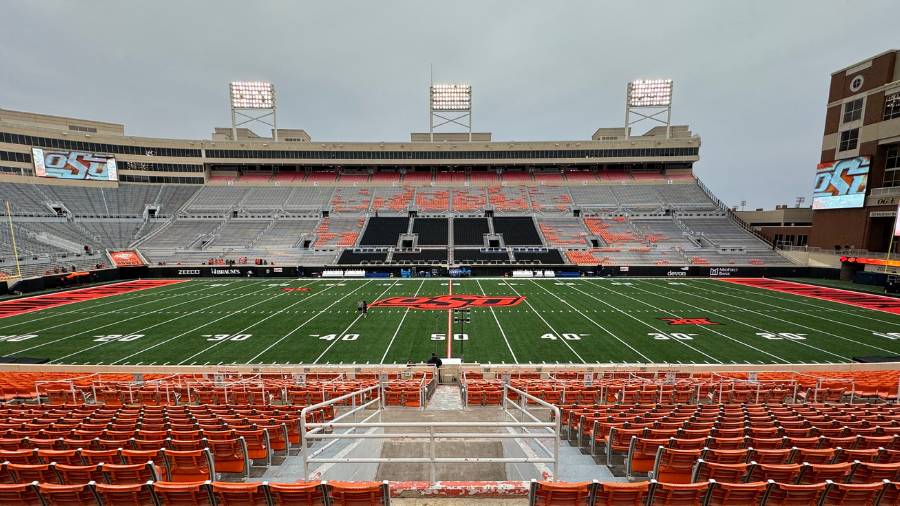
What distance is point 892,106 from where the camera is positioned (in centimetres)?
3625

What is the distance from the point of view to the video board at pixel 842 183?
38.1 metres

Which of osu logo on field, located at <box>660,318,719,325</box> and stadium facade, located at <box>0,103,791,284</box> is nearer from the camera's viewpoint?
osu logo on field, located at <box>660,318,719,325</box>

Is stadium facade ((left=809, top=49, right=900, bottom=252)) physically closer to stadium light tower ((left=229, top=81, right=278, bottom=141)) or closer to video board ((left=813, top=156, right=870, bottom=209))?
video board ((left=813, top=156, right=870, bottom=209))

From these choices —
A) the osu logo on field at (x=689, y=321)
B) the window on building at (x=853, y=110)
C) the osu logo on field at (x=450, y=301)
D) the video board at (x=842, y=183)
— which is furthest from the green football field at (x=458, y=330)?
the window on building at (x=853, y=110)

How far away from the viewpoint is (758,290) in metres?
32.5

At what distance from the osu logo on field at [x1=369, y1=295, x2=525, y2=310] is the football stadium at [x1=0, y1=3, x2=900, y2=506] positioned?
0.44 m

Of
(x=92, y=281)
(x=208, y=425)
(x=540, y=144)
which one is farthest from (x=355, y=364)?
(x=540, y=144)

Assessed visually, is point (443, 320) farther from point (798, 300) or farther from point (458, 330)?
point (798, 300)

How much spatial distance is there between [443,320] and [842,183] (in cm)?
4841

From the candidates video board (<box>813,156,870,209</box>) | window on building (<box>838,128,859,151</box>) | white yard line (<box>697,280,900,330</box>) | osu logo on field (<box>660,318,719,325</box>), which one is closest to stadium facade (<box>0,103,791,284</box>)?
white yard line (<box>697,280,900,330</box>)

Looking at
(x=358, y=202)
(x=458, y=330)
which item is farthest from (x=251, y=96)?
(x=458, y=330)

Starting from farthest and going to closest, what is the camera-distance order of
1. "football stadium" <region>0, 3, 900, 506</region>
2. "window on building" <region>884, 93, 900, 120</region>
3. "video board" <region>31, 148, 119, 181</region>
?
"video board" <region>31, 148, 119, 181</region> → "window on building" <region>884, 93, 900, 120</region> → "football stadium" <region>0, 3, 900, 506</region>

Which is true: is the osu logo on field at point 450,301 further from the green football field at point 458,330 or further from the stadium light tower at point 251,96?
the stadium light tower at point 251,96

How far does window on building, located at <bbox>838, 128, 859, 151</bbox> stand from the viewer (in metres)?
38.9
